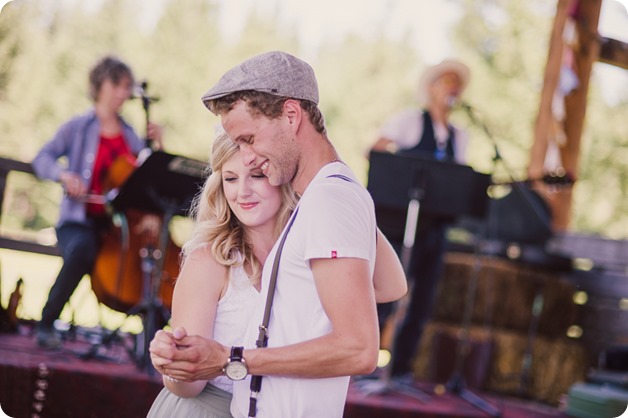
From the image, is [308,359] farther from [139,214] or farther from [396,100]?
[396,100]

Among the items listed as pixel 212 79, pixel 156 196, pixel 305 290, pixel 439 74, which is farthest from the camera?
pixel 212 79

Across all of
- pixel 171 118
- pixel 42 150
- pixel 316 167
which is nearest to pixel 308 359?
pixel 316 167

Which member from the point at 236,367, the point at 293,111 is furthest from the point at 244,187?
the point at 236,367

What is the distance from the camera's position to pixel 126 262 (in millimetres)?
4797

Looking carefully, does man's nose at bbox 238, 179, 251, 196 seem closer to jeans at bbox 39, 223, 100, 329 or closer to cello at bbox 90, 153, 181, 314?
cello at bbox 90, 153, 181, 314

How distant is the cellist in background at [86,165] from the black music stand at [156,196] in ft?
1.45

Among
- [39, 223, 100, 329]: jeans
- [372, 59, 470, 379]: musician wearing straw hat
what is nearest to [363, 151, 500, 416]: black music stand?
[372, 59, 470, 379]: musician wearing straw hat

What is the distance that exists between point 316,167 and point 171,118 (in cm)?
1716

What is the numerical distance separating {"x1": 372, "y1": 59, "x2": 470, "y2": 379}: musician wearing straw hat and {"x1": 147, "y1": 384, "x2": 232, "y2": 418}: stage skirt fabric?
324 cm

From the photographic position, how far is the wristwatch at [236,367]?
1.85m

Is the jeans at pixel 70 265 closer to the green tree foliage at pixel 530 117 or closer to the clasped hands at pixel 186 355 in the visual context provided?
the clasped hands at pixel 186 355

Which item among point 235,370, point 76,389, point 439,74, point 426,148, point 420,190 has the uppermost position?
point 439,74

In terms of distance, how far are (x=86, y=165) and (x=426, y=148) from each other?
2298 mm

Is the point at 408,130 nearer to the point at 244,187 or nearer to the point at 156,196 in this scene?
the point at 156,196
